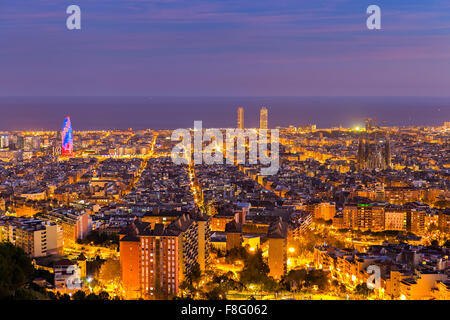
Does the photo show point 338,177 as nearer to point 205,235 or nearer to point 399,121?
point 205,235

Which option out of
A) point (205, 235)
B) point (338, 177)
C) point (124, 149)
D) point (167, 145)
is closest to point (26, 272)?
point (205, 235)

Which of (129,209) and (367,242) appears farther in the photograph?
(129,209)

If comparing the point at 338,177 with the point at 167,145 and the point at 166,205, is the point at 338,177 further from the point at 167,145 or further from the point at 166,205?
the point at 167,145

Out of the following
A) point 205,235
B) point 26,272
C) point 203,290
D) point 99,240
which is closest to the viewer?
point 26,272

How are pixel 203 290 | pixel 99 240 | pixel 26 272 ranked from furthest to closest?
1. pixel 99 240
2. pixel 203 290
3. pixel 26 272

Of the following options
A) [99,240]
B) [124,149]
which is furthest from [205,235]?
[124,149]

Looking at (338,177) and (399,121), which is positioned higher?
(399,121)

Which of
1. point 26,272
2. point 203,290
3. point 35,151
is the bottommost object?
point 203,290
